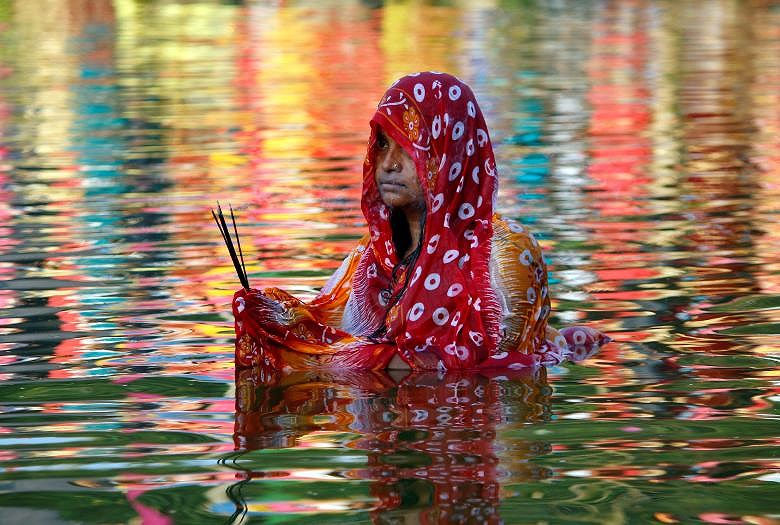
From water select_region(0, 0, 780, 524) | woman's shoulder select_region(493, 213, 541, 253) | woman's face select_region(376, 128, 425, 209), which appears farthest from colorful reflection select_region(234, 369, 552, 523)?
woman's face select_region(376, 128, 425, 209)

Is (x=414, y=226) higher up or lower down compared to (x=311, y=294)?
higher up

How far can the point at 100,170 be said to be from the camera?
14219 mm

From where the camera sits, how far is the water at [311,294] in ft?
16.2

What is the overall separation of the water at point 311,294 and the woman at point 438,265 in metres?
0.14

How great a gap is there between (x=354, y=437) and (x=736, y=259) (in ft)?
13.1

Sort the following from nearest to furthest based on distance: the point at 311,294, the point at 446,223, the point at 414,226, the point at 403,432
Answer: the point at 403,432, the point at 446,223, the point at 414,226, the point at 311,294

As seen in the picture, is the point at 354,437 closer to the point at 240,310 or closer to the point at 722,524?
the point at 240,310

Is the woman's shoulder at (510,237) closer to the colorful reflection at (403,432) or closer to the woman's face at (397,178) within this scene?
the woman's face at (397,178)

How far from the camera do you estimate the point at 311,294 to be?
8.24m

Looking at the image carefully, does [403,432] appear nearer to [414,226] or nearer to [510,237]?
[510,237]

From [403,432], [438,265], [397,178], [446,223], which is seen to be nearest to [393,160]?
[397,178]

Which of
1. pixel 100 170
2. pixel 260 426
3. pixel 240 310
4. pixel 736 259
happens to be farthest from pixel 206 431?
pixel 100 170

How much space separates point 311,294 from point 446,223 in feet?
6.69

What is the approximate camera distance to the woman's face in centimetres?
635
